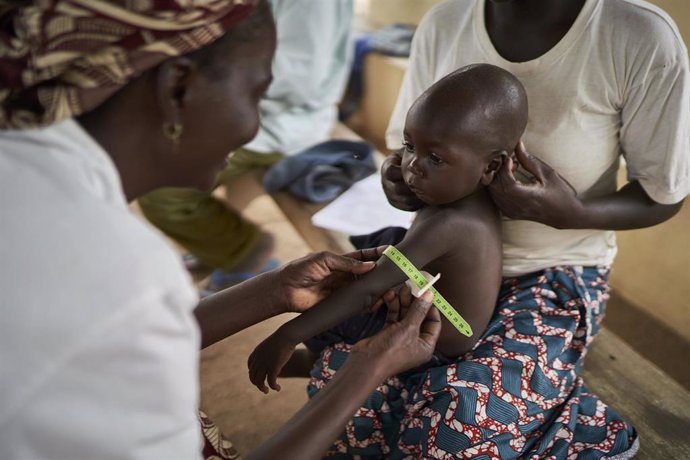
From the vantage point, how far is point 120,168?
821 mm

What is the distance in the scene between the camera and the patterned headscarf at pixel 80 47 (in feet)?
2.25

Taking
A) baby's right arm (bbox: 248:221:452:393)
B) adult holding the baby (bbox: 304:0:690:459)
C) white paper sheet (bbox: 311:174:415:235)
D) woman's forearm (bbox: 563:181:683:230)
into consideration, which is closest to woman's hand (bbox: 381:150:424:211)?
adult holding the baby (bbox: 304:0:690:459)

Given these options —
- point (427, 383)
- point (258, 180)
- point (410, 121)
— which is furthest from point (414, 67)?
point (258, 180)

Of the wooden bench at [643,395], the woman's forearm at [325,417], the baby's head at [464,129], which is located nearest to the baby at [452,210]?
the baby's head at [464,129]

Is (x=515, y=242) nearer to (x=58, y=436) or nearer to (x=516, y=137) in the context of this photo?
(x=516, y=137)

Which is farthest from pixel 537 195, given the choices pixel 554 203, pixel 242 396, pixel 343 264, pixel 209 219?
pixel 209 219

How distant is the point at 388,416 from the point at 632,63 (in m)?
0.98

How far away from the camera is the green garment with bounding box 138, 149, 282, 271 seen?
254 cm

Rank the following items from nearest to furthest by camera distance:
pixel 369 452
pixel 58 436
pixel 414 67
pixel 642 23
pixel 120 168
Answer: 1. pixel 58 436
2. pixel 120 168
3. pixel 642 23
4. pixel 369 452
5. pixel 414 67

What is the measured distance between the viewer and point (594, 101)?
1.30m

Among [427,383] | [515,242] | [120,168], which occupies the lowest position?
[427,383]

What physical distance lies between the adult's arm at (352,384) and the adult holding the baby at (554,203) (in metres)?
0.26

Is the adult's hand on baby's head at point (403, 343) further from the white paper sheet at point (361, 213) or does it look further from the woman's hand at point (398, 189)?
the white paper sheet at point (361, 213)

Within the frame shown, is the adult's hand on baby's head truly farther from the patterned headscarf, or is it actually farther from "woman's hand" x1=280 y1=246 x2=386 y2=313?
the patterned headscarf
